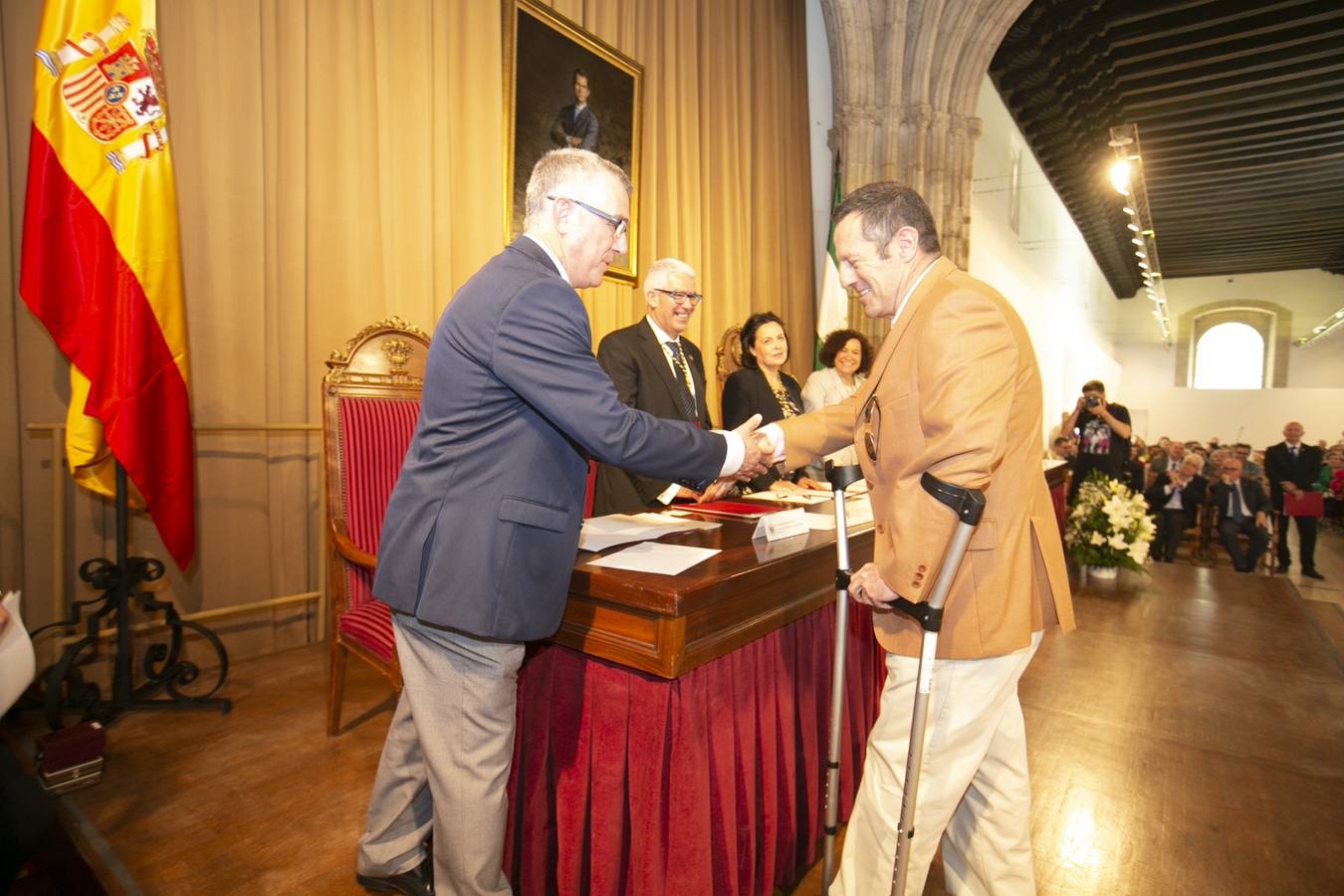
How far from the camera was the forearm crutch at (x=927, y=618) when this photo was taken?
135 cm

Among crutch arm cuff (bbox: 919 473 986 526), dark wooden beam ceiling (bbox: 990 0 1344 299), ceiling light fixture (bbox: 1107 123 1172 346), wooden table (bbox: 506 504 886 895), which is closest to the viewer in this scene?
crutch arm cuff (bbox: 919 473 986 526)

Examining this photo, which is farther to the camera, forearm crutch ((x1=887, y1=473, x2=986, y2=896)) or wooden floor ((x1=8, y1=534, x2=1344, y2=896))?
wooden floor ((x1=8, y1=534, x2=1344, y2=896))

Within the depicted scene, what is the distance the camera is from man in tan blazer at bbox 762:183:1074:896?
1.42 meters

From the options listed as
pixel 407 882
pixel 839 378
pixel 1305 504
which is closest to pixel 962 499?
pixel 407 882

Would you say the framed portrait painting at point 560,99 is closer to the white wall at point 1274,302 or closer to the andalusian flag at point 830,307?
the andalusian flag at point 830,307

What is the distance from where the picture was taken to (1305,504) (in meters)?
8.41

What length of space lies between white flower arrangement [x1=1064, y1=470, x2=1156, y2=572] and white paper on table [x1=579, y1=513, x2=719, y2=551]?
15.9 ft

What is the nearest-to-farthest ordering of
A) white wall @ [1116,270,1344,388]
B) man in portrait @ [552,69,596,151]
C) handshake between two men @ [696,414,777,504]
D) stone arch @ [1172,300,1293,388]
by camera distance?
handshake between two men @ [696,414,777,504] < man in portrait @ [552,69,596,151] < white wall @ [1116,270,1344,388] < stone arch @ [1172,300,1293,388]

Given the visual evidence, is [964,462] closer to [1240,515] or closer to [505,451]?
[505,451]

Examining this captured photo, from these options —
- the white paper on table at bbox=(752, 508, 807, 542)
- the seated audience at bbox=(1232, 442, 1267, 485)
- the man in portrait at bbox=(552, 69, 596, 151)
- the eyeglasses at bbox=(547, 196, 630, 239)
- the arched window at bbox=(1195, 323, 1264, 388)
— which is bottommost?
the seated audience at bbox=(1232, 442, 1267, 485)

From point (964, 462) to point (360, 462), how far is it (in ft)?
7.48

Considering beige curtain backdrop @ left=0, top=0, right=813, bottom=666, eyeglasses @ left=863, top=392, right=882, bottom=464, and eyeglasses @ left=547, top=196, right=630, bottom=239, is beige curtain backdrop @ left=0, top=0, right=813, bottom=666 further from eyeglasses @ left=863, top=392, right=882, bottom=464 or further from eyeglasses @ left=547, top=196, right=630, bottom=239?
eyeglasses @ left=863, top=392, right=882, bottom=464

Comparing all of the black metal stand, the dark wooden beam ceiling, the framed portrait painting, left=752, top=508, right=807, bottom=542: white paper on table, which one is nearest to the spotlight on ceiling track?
the dark wooden beam ceiling

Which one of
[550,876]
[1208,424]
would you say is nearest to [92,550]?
[550,876]
